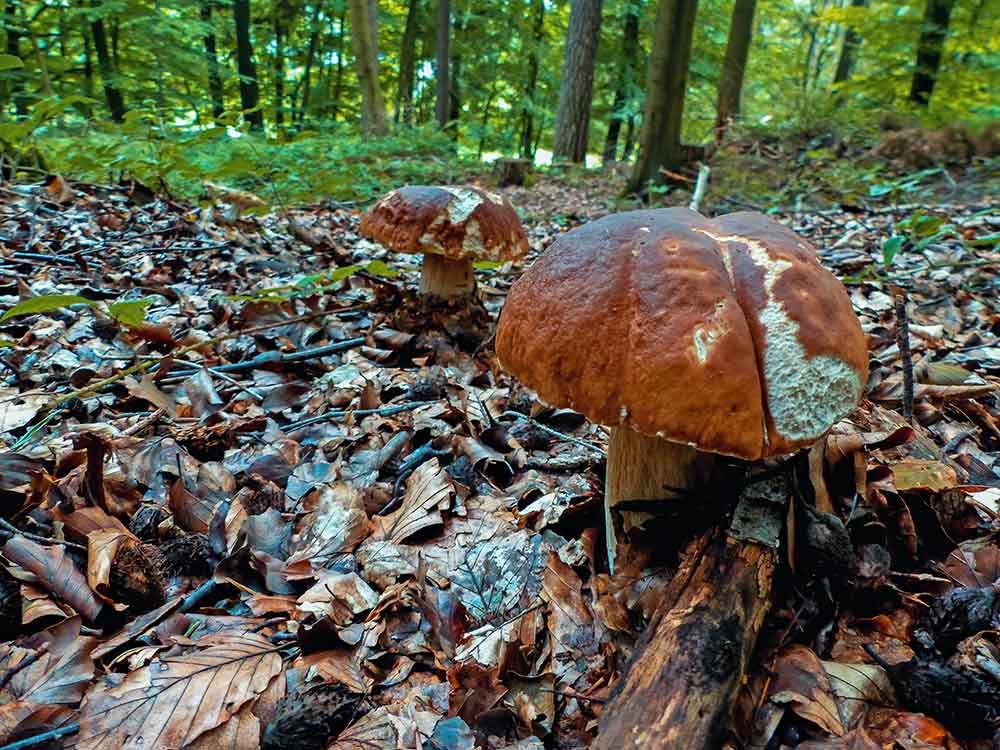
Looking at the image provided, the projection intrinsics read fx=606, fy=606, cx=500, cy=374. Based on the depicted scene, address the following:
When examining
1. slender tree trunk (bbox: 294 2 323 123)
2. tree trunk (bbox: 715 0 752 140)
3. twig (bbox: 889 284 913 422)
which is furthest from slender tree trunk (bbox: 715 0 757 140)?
slender tree trunk (bbox: 294 2 323 123)

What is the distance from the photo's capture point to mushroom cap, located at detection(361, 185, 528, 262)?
398 cm

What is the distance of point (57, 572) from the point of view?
2.00m

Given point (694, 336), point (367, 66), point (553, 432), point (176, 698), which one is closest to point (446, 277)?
point (553, 432)

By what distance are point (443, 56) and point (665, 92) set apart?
448 inches

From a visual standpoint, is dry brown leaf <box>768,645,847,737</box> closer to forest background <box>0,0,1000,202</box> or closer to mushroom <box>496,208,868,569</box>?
mushroom <box>496,208,868,569</box>

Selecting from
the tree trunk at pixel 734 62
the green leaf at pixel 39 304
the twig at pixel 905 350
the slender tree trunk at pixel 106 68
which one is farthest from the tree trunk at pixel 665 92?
the slender tree trunk at pixel 106 68

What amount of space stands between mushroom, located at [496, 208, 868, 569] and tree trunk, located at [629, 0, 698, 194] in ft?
24.7

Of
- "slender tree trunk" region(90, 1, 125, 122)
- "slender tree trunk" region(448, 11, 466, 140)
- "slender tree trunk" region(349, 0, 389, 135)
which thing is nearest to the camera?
"slender tree trunk" region(349, 0, 389, 135)

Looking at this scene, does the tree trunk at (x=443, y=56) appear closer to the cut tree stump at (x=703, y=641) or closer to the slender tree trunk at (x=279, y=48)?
the slender tree trunk at (x=279, y=48)

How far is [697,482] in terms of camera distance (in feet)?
6.14

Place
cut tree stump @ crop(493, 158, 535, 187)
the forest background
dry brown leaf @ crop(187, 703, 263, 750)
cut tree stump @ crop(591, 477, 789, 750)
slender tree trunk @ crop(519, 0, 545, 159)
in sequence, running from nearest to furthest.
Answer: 1. cut tree stump @ crop(591, 477, 789, 750)
2. dry brown leaf @ crop(187, 703, 263, 750)
3. the forest background
4. cut tree stump @ crop(493, 158, 535, 187)
5. slender tree trunk @ crop(519, 0, 545, 159)

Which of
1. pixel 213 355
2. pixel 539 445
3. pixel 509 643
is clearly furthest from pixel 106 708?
pixel 213 355

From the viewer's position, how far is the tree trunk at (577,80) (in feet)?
41.5

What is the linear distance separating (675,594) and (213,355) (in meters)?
3.30
